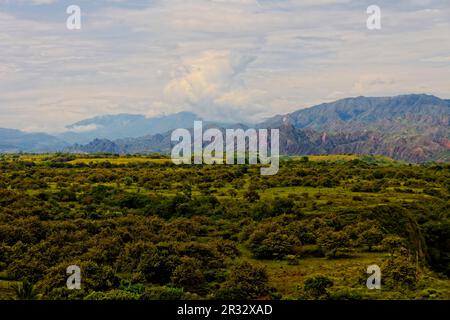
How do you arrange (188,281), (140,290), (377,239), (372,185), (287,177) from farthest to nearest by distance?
(287,177) → (372,185) → (377,239) → (188,281) → (140,290)

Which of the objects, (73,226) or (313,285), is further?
(73,226)

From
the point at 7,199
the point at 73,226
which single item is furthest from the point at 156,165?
the point at 73,226

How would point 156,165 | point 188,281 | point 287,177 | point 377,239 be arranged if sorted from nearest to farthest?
point 188,281 → point 377,239 → point 287,177 → point 156,165

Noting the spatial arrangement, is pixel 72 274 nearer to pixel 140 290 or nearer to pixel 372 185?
pixel 140 290

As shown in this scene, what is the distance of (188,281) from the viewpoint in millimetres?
30781

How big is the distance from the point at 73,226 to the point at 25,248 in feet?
20.6

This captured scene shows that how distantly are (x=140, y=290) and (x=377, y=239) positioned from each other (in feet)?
68.2
